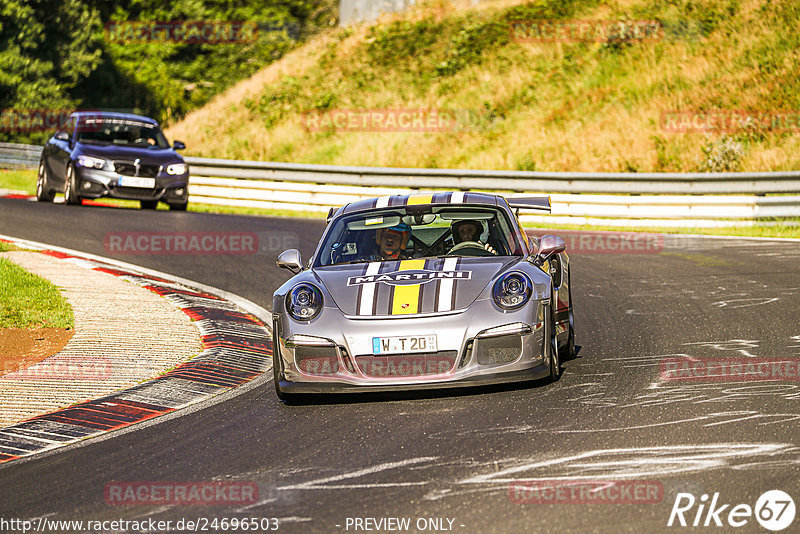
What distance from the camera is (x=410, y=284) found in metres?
7.18

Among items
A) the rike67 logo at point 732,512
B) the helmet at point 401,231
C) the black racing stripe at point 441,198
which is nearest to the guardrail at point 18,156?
the black racing stripe at point 441,198

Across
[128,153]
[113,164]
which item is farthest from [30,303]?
[128,153]

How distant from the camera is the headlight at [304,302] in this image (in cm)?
718

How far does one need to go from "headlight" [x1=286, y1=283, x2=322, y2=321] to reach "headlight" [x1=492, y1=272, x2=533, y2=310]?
1.14m

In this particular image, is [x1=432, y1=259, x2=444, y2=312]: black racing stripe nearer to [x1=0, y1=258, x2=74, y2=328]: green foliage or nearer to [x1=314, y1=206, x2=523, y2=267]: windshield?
[x1=314, y1=206, x2=523, y2=267]: windshield

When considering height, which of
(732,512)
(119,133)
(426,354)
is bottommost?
(732,512)

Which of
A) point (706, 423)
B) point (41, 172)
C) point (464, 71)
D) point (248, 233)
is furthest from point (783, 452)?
point (464, 71)

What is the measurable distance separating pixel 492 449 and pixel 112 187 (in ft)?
48.6

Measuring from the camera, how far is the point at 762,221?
17.5 m

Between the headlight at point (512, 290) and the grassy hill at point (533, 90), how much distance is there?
15.0 m

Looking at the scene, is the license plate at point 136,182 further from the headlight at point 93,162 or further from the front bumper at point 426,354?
the front bumper at point 426,354

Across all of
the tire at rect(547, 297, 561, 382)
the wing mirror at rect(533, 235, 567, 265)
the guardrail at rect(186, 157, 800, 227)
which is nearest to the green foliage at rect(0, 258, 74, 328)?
the wing mirror at rect(533, 235, 567, 265)

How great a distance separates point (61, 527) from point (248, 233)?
Result: 12053mm

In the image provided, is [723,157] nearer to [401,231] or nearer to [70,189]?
[70,189]
